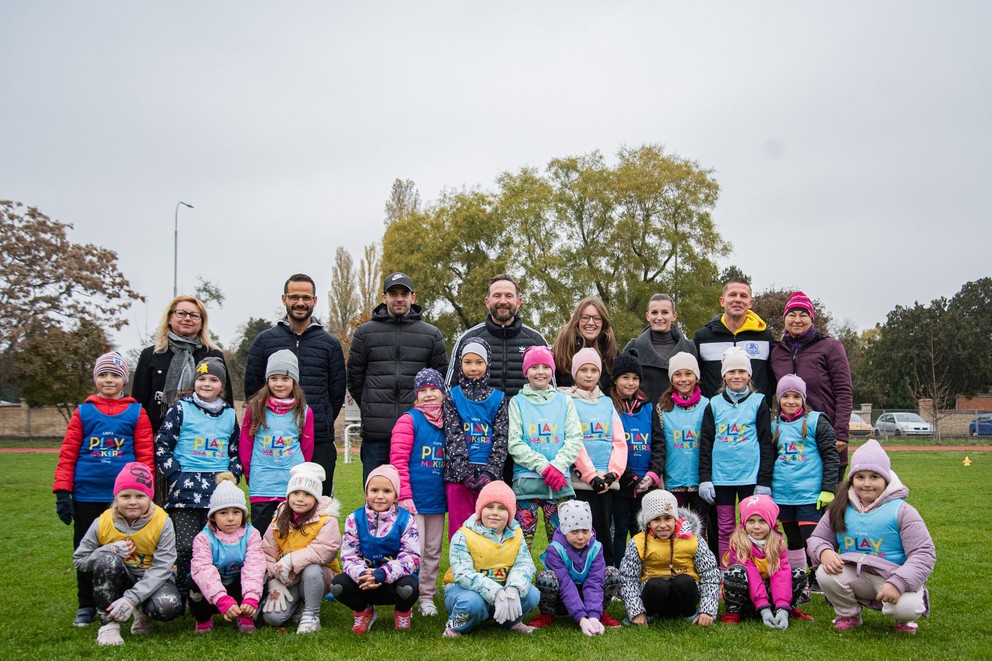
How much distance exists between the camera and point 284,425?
5664mm

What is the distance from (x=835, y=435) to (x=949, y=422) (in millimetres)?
A: 37328

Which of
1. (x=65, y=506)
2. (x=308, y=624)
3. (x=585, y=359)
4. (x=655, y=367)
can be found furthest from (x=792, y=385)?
(x=65, y=506)

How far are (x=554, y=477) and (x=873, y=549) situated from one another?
218 centimetres

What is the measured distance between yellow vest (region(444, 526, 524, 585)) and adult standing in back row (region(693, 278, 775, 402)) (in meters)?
2.55

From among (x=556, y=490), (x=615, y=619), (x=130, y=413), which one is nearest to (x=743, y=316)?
(x=556, y=490)

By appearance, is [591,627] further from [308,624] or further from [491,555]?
[308,624]

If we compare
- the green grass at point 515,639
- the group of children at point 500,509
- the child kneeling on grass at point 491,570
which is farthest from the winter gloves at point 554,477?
the green grass at point 515,639

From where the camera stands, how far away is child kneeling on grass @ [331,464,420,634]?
4.97m

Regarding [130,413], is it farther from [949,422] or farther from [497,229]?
[949,422]

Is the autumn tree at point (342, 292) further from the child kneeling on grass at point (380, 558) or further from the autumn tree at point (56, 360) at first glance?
the child kneeling on grass at point (380, 558)

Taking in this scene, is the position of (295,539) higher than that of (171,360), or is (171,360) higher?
(171,360)

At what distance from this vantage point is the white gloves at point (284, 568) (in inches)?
199

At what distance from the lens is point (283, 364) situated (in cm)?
571

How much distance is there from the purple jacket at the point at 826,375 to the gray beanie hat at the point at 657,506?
5.69ft
